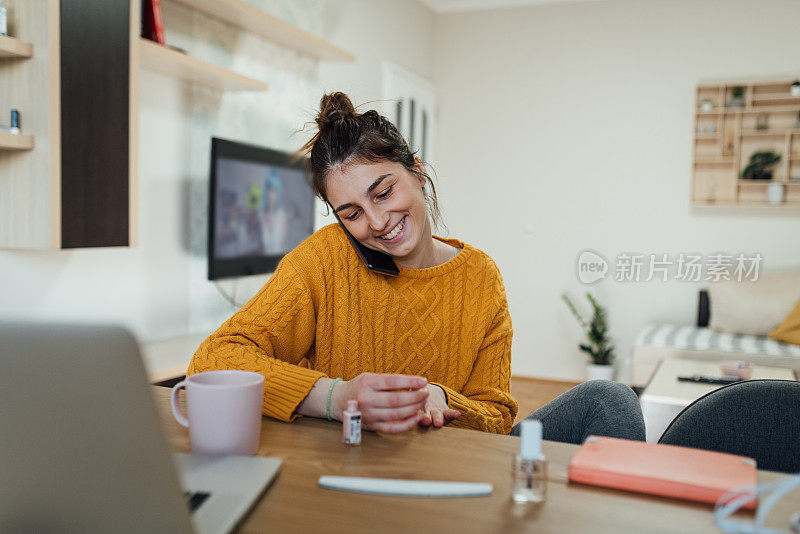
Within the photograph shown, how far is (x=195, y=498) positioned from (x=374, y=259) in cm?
79

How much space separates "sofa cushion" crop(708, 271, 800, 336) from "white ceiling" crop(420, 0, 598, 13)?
2.39 m

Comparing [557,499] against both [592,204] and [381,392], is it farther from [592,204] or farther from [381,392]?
[592,204]

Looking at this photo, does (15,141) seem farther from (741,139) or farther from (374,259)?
(741,139)

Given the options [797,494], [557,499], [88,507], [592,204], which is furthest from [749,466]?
[592,204]

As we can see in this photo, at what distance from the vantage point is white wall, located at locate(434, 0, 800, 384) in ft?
15.4

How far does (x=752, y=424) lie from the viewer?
3.44ft

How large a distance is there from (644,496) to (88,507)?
511 mm

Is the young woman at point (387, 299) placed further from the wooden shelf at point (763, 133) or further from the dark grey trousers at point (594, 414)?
the wooden shelf at point (763, 133)

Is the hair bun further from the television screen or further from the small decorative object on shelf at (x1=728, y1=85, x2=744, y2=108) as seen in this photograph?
the small decorative object on shelf at (x1=728, y1=85, x2=744, y2=108)

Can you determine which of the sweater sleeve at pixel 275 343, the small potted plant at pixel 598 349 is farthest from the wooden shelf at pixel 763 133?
the sweater sleeve at pixel 275 343

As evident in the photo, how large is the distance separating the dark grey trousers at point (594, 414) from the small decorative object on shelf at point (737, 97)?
13.5ft

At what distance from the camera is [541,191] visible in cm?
517

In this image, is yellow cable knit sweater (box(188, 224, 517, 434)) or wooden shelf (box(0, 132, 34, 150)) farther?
wooden shelf (box(0, 132, 34, 150))

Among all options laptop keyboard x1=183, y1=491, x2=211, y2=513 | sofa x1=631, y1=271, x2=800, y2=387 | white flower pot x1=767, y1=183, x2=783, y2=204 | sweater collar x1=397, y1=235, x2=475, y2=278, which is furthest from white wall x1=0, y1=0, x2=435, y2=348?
white flower pot x1=767, y1=183, x2=783, y2=204
